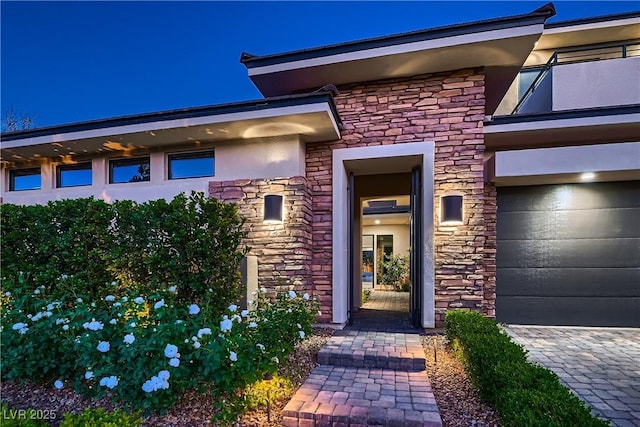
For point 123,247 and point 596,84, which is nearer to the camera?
point 123,247

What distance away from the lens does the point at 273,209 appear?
17.5 ft

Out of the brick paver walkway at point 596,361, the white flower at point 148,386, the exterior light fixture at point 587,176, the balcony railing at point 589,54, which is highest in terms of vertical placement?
the balcony railing at point 589,54

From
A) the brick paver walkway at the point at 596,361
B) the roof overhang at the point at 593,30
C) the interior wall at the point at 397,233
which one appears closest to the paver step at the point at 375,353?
the brick paver walkway at the point at 596,361

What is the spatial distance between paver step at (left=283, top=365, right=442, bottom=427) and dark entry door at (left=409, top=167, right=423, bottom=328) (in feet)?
6.57

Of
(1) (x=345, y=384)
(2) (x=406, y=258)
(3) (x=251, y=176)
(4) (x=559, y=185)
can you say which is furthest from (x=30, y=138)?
(2) (x=406, y=258)

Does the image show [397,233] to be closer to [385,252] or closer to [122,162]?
[385,252]

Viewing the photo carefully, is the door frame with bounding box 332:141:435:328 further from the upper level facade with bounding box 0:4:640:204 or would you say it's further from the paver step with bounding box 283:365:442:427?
the paver step with bounding box 283:365:442:427

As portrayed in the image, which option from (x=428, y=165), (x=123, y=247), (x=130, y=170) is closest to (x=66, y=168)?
(x=130, y=170)

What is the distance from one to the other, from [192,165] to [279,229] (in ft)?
7.26

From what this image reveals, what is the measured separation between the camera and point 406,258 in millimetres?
12086

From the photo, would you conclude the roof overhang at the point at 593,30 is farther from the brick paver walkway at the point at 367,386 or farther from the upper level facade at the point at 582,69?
the brick paver walkway at the point at 367,386

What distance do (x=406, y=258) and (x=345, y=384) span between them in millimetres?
9147

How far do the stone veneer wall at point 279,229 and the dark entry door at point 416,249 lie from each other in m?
1.91

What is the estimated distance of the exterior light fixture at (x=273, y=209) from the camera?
17.5ft
